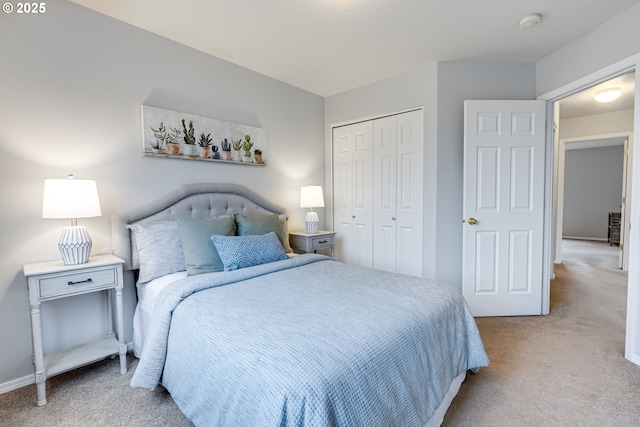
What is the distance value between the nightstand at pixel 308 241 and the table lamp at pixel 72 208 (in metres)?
1.91

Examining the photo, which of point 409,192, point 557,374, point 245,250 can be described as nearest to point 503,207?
point 409,192

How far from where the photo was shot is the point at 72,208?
71.6 inches

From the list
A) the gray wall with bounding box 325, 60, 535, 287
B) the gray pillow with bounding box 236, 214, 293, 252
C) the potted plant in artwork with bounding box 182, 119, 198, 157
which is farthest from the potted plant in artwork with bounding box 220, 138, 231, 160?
the gray wall with bounding box 325, 60, 535, 287

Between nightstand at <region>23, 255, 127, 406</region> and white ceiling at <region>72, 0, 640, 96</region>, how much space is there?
1817 mm

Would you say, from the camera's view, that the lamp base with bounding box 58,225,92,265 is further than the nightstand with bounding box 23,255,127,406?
Yes

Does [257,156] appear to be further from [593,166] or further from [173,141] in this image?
[593,166]

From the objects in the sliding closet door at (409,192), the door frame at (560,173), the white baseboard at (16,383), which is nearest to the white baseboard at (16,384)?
the white baseboard at (16,383)

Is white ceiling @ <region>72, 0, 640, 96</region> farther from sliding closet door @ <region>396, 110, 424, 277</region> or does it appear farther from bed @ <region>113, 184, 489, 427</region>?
bed @ <region>113, 184, 489, 427</region>

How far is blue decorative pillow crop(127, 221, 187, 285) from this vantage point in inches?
85.6

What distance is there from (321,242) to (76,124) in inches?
95.0

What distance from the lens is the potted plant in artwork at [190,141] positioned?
264 cm

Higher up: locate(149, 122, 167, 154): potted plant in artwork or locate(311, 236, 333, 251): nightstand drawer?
locate(149, 122, 167, 154): potted plant in artwork

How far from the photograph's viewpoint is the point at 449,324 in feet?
5.34

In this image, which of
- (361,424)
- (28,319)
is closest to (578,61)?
(361,424)
